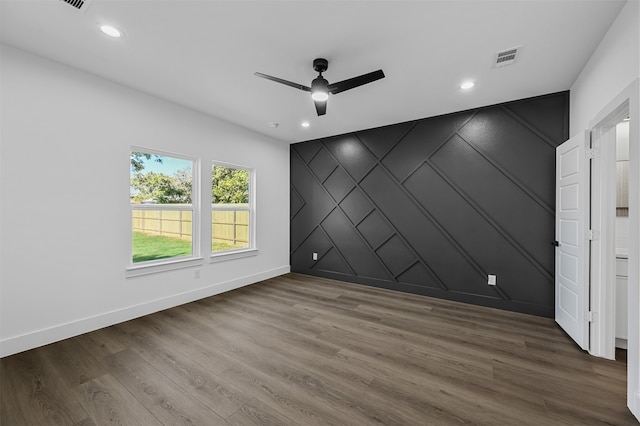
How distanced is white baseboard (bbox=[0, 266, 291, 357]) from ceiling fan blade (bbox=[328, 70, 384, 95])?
3.33m

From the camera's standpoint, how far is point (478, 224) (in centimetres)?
371

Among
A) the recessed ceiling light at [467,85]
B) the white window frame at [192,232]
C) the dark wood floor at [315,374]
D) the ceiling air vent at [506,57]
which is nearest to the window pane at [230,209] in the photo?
the white window frame at [192,232]

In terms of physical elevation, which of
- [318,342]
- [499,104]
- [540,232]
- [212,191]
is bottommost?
[318,342]

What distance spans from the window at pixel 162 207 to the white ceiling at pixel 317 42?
91 centimetres

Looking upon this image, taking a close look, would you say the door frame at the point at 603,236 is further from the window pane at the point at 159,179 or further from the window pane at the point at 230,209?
the window pane at the point at 159,179

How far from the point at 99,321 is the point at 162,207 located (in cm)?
146

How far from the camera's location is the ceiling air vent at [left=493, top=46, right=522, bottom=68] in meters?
2.37

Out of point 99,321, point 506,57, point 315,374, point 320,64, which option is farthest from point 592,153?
point 99,321

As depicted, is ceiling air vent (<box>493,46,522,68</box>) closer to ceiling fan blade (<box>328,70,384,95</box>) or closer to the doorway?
the doorway

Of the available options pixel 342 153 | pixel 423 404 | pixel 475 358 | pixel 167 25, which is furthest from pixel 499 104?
pixel 167 25

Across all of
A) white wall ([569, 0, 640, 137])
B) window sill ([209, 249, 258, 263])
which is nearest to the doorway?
white wall ([569, 0, 640, 137])

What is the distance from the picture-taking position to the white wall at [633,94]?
1659 millimetres

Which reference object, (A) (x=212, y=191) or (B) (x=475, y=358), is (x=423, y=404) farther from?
(A) (x=212, y=191)

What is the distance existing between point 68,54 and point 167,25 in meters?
1.25
